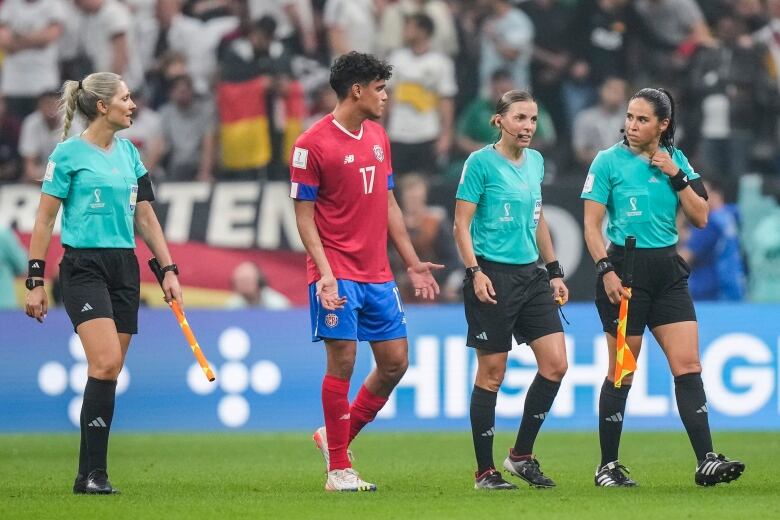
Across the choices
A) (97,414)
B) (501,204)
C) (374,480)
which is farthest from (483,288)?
(97,414)

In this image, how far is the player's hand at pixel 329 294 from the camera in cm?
810

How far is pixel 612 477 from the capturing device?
852cm

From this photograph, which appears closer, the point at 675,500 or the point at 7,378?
the point at 675,500

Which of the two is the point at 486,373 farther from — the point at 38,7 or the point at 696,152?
the point at 38,7

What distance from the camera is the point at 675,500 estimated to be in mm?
7711

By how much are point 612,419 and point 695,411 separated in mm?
564

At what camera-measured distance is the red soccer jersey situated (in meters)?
8.31

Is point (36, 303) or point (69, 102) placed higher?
point (69, 102)

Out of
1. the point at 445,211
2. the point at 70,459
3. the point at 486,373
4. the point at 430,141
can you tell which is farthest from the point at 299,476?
the point at 430,141

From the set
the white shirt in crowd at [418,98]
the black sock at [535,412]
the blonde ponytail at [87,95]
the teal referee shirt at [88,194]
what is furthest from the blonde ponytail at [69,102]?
the white shirt in crowd at [418,98]

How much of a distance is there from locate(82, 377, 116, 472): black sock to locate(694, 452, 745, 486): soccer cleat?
322 centimetres

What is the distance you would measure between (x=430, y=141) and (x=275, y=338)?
13.4ft

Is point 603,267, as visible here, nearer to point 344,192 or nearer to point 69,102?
point 344,192

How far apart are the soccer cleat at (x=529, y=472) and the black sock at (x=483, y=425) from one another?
7.3 inches
